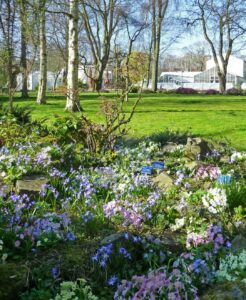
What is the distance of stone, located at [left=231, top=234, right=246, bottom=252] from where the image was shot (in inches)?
135

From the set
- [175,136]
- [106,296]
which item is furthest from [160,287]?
[175,136]

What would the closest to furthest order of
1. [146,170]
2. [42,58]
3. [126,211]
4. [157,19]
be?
[126,211] → [146,170] → [42,58] → [157,19]

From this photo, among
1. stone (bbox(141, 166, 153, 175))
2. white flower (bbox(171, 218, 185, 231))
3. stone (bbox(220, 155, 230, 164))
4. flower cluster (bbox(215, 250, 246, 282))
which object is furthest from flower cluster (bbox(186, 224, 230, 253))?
stone (bbox(220, 155, 230, 164))

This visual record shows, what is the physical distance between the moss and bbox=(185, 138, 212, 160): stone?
3.81 m

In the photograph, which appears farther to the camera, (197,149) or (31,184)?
(197,149)

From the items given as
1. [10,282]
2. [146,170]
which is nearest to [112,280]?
[10,282]

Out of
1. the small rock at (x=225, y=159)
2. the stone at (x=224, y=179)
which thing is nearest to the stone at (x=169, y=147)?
the small rock at (x=225, y=159)

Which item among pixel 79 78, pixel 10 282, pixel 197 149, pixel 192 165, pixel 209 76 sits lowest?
pixel 10 282

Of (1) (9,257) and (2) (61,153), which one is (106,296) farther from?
(2) (61,153)

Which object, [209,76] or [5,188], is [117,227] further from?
[209,76]

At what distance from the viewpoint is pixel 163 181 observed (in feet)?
16.9

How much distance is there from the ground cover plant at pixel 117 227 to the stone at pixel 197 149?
23 cm

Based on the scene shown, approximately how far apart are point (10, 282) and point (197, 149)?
4.12 meters

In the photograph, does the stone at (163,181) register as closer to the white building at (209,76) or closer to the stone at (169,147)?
the stone at (169,147)
